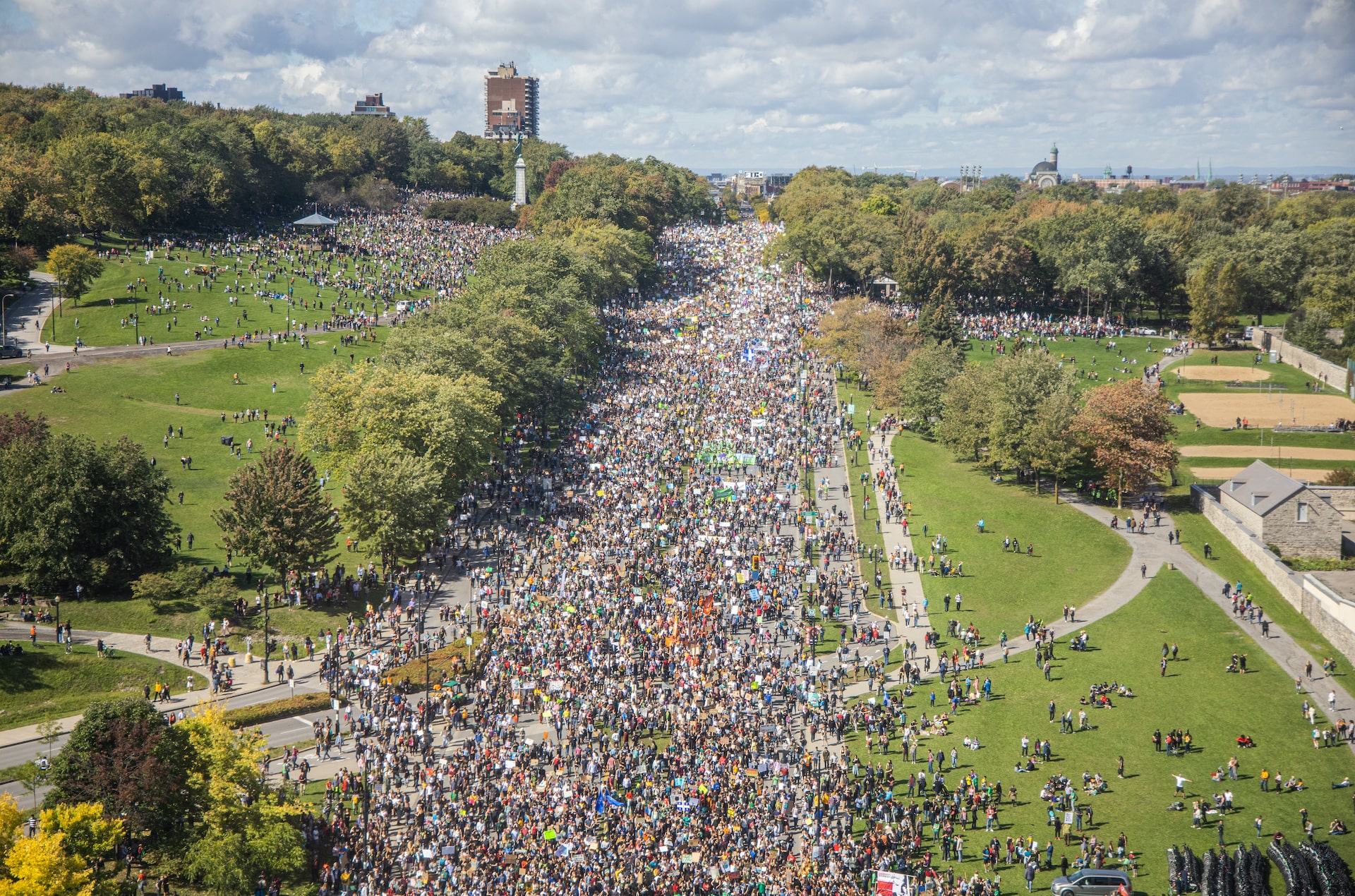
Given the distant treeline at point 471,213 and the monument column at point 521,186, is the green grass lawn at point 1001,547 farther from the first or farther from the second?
the monument column at point 521,186

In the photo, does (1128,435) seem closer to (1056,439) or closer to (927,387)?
(1056,439)

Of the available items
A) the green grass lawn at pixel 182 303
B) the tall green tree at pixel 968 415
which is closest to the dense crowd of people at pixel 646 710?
the tall green tree at pixel 968 415

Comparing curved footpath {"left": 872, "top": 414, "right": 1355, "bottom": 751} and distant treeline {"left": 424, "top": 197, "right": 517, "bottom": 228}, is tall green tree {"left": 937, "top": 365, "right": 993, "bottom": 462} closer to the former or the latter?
curved footpath {"left": 872, "top": 414, "right": 1355, "bottom": 751}

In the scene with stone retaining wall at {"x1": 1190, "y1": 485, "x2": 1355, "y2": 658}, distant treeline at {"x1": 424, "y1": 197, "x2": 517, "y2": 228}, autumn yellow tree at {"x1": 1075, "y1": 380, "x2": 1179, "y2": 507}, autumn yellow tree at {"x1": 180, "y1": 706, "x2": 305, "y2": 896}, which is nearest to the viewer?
autumn yellow tree at {"x1": 180, "y1": 706, "x2": 305, "y2": 896}

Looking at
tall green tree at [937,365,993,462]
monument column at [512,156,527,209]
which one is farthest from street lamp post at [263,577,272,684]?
monument column at [512,156,527,209]

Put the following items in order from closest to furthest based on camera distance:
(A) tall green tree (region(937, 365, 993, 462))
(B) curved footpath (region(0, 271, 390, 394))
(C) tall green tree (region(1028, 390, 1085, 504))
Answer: (C) tall green tree (region(1028, 390, 1085, 504)) → (A) tall green tree (region(937, 365, 993, 462)) → (B) curved footpath (region(0, 271, 390, 394))

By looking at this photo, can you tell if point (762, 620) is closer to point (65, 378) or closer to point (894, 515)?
point (894, 515)
